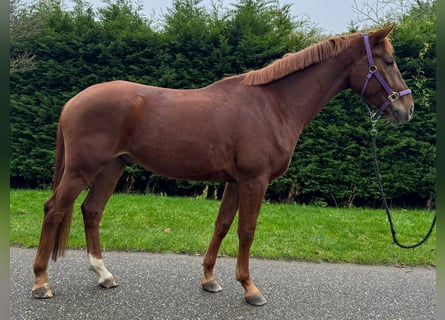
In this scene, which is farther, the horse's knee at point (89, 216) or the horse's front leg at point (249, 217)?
the horse's knee at point (89, 216)

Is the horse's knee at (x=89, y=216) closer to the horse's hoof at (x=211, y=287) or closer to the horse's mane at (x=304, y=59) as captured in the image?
the horse's hoof at (x=211, y=287)

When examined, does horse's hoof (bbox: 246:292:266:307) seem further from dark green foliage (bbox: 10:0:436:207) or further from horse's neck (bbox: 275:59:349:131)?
dark green foliage (bbox: 10:0:436:207)

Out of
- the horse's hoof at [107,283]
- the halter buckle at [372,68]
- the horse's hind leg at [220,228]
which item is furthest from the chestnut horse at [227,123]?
the horse's hoof at [107,283]

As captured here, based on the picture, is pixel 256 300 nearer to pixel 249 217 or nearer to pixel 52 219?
pixel 249 217

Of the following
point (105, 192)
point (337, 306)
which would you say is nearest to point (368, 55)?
point (337, 306)

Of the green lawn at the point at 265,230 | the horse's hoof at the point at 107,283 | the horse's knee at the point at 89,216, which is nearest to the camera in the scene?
the horse's hoof at the point at 107,283

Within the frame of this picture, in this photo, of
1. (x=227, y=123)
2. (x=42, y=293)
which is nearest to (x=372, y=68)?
(x=227, y=123)

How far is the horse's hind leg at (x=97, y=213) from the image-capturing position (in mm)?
3227

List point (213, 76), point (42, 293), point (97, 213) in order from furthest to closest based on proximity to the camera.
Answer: point (213, 76) < point (97, 213) < point (42, 293)

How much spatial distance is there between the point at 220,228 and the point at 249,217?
1.35 ft

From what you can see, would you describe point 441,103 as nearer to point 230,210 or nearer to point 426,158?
point 230,210

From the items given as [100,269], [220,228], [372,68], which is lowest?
[100,269]

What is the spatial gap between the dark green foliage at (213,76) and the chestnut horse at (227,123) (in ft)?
12.7

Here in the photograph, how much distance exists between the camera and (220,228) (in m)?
3.22
